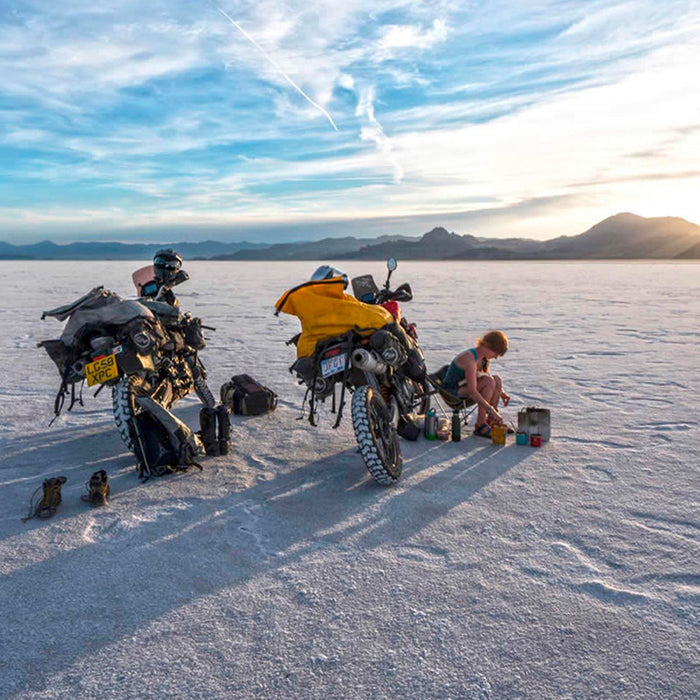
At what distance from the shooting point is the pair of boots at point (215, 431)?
17.1 feet

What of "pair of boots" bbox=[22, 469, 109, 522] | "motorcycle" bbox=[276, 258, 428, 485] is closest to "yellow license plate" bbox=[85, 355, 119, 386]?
"pair of boots" bbox=[22, 469, 109, 522]

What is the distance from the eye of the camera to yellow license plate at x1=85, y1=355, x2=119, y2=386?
15.5 ft

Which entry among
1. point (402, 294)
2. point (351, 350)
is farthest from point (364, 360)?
point (402, 294)

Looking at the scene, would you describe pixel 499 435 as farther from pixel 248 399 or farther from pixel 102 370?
pixel 102 370

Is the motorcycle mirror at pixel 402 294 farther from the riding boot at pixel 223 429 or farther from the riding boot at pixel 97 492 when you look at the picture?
the riding boot at pixel 97 492

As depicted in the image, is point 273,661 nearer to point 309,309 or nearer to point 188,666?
point 188,666

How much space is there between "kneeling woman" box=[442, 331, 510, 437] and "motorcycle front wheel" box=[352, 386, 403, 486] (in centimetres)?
106

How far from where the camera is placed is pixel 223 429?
17.2 feet

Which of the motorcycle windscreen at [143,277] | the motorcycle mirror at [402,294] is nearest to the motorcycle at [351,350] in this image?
the motorcycle mirror at [402,294]

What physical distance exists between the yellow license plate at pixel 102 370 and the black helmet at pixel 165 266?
1.42 metres

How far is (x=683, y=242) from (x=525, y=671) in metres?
211

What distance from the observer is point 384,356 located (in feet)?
15.9

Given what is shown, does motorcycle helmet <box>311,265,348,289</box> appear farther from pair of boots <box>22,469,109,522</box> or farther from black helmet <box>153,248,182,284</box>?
pair of boots <box>22,469,109,522</box>

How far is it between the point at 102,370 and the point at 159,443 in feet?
2.35
